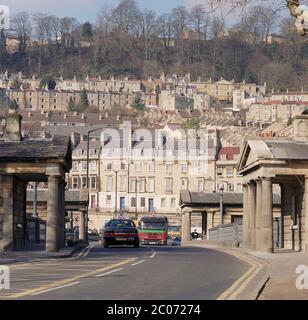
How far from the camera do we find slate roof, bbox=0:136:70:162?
42.5 metres

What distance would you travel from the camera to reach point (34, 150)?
43250 millimetres

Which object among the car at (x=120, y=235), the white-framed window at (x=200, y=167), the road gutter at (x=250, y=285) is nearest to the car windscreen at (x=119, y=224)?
the car at (x=120, y=235)

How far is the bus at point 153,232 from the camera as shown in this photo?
8125 centimetres

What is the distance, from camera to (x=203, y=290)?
2194 cm

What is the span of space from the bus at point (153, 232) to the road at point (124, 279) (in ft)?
147

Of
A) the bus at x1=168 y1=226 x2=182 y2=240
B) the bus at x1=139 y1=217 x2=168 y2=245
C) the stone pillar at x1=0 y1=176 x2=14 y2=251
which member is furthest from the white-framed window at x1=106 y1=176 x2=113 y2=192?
the stone pillar at x1=0 y1=176 x2=14 y2=251

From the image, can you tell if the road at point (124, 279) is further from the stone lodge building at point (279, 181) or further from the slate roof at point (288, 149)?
the slate roof at point (288, 149)

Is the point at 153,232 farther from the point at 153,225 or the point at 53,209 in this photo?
the point at 53,209

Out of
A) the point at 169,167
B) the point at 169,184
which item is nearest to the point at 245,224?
the point at 169,167

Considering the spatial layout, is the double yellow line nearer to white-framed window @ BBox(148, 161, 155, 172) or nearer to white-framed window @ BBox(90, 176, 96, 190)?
white-framed window @ BBox(148, 161, 155, 172)

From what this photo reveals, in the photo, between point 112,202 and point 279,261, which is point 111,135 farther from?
point 279,261

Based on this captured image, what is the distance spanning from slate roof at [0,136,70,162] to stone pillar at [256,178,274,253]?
27.9 ft
